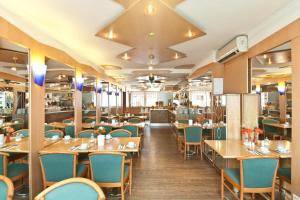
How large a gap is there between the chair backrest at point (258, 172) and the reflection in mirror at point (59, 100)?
3.17m

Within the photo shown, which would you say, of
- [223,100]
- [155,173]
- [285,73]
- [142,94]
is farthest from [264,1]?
[142,94]

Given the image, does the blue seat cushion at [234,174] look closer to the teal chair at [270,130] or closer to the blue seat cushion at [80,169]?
the teal chair at [270,130]

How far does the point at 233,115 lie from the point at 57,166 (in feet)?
10.0

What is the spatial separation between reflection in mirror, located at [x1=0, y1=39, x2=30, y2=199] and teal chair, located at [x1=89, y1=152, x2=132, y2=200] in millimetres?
1116

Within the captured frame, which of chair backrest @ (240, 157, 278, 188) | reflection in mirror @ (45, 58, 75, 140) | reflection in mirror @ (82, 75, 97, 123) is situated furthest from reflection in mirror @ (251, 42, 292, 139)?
reflection in mirror @ (82, 75, 97, 123)

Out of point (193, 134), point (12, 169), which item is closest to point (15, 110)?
point (12, 169)

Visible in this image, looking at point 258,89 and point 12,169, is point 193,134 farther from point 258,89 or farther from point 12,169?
point 12,169

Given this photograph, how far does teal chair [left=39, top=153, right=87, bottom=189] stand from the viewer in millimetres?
2500

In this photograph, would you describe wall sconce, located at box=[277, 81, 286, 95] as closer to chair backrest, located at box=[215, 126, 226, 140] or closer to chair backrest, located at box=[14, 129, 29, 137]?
chair backrest, located at box=[215, 126, 226, 140]

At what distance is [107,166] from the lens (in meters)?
2.52

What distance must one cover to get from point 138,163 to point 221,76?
9.73 ft

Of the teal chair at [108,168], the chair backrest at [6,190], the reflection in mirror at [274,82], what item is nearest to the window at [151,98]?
the reflection in mirror at [274,82]

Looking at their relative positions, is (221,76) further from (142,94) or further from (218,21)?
(142,94)

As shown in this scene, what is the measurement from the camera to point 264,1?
8.34 feet
